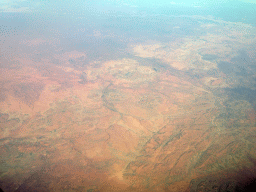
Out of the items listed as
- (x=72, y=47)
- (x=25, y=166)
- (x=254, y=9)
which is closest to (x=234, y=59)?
(x=72, y=47)

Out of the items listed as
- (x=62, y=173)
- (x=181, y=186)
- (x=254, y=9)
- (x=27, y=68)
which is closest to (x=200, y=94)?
(x=181, y=186)

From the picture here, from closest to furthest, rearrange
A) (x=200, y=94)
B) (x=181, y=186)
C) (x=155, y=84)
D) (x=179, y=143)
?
(x=181, y=186) < (x=179, y=143) < (x=200, y=94) < (x=155, y=84)

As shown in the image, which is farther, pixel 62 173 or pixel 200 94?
pixel 200 94

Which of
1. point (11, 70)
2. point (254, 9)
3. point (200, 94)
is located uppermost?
point (254, 9)

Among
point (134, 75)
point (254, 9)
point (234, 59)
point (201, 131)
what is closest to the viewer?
point (201, 131)

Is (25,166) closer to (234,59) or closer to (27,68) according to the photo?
(27,68)

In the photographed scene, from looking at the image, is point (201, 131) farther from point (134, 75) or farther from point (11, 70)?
point (11, 70)

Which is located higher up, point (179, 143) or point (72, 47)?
point (72, 47)
